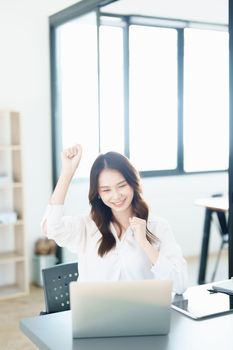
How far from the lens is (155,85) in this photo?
5.50m

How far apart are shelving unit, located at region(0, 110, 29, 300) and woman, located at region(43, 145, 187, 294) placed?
88.4 inches

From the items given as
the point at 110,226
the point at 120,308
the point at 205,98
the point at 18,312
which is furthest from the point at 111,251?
the point at 205,98

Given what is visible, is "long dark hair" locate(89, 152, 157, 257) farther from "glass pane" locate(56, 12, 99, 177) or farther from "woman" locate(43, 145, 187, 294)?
"glass pane" locate(56, 12, 99, 177)

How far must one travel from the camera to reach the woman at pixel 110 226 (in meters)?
2.05

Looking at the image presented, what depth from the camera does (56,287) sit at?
2.13 metres

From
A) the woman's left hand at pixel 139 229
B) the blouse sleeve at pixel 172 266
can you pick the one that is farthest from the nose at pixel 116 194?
the blouse sleeve at pixel 172 266

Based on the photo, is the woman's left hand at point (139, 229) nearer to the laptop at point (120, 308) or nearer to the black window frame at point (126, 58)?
the laptop at point (120, 308)

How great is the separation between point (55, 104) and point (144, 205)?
2.71m

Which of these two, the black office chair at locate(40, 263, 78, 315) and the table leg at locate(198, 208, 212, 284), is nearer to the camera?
the black office chair at locate(40, 263, 78, 315)

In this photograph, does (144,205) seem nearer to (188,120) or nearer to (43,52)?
(43,52)

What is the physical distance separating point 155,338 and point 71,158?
83 centimetres

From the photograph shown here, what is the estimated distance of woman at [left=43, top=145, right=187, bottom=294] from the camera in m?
2.05

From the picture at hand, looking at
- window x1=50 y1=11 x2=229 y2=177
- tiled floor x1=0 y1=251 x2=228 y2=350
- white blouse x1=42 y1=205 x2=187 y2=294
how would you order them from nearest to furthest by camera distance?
white blouse x1=42 y1=205 x2=187 y2=294 → tiled floor x1=0 y1=251 x2=228 y2=350 → window x1=50 y1=11 x2=229 y2=177

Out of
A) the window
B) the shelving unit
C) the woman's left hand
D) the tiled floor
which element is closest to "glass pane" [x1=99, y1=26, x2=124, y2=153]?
the window
